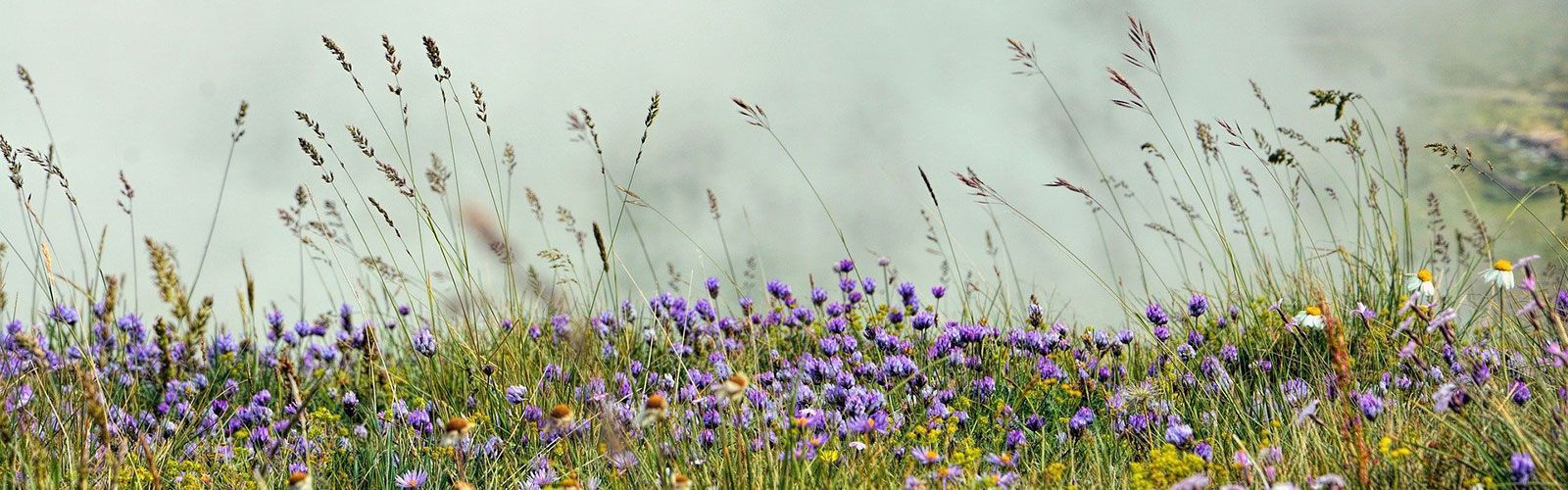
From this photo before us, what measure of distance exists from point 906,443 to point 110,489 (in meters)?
2.03

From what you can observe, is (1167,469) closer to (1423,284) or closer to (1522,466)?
(1522,466)

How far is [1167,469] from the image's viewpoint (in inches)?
109

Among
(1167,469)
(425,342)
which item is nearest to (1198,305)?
(1167,469)

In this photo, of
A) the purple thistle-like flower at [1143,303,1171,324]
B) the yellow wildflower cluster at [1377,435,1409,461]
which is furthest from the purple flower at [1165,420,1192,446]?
the purple thistle-like flower at [1143,303,1171,324]

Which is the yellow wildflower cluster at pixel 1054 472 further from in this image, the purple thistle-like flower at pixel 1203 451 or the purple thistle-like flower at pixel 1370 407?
the purple thistle-like flower at pixel 1370 407

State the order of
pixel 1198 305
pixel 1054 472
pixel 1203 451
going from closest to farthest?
pixel 1054 472 → pixel 1203 451 → pixel 1198 305

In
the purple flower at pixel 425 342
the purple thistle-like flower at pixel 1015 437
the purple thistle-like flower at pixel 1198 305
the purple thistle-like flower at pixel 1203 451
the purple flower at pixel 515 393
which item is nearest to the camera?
the purple thistle-like flower at pixel 1203 451

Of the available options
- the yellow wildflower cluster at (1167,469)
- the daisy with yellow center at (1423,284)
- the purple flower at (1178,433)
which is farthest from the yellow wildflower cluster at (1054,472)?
the daisy with yellow center at (1423,284)

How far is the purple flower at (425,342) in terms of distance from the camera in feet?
13.5

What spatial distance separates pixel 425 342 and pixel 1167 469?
2526 millimetres

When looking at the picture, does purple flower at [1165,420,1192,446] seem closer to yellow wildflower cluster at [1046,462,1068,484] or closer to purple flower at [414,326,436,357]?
yellow wildflower cluster at [1046,462,1068,484]

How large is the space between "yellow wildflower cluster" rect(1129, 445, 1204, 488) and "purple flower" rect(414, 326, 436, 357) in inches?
95.7

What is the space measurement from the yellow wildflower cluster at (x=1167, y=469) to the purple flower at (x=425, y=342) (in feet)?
7.98

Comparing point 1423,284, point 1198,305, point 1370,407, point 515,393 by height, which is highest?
point 1198,305
